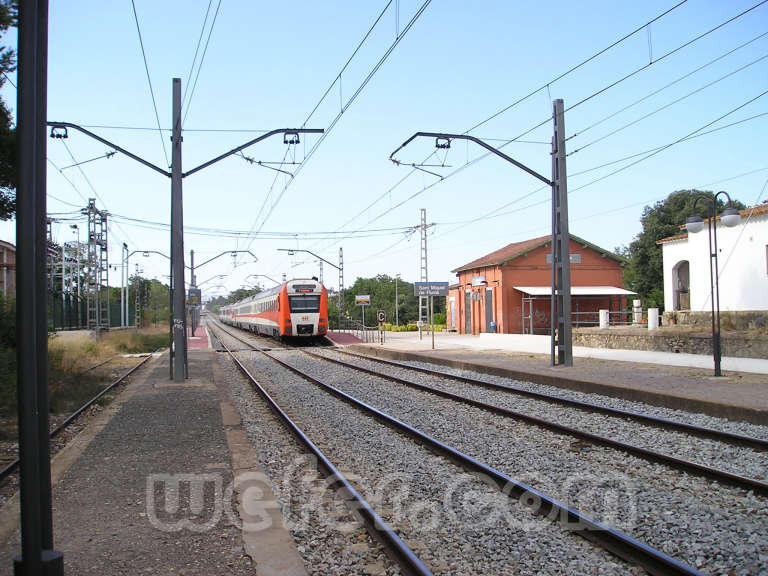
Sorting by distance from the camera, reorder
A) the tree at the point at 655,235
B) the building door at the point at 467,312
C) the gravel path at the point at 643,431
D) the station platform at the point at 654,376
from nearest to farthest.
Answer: the gravel path at the point at 643,431, the station platform at the point at 654,376, the building door at the point at 467,312, the tree at the point at 655,235

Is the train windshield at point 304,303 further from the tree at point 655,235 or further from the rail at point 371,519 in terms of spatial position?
the tree at point 655,235

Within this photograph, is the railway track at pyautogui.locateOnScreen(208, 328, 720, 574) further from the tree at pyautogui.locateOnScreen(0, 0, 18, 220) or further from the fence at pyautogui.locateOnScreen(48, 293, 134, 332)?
the fence at pyautogui.locateOnScreen(48, 293, 134, 332)

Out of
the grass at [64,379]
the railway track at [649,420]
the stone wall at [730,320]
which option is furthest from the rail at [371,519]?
the stone wall at [730,320]

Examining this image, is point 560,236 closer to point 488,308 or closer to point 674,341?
point 674,341

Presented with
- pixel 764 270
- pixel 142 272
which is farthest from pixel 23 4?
pixel 142 272

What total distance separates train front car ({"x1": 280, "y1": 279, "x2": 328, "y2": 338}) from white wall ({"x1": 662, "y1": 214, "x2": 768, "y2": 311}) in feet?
58.6

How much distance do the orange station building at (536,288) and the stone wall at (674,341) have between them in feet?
34.4

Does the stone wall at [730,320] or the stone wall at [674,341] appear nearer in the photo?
the stone wall at [674,341]

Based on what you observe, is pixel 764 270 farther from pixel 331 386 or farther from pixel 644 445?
pixel 644 445

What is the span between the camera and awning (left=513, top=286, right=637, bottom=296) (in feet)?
117

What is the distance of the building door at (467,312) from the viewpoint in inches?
1682

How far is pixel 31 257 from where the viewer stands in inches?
136

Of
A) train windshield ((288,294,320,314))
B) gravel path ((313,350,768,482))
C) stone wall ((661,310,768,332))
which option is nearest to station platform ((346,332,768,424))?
gravel path ((313,350,768,482))

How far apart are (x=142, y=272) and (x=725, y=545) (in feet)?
196
